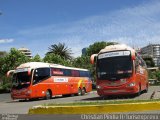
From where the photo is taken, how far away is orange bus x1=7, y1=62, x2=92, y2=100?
31.6m

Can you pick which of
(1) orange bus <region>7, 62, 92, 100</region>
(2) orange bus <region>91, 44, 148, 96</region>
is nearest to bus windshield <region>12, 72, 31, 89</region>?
(1) orange bus <region>7, 62, 92, 100</region>

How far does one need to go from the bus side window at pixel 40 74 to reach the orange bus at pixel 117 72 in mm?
8950

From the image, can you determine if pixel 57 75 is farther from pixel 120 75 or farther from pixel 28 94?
pixel 120 75

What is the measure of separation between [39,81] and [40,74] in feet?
2.14

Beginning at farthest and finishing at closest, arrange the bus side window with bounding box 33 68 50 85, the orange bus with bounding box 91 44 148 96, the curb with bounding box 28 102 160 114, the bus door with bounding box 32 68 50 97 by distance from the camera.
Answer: the bus side window with bounding box 33 68 50 85, the bus door with bounding box 32 68 50 97, the orange bus with bounding box 91 44 148 96, the curb with bounding box 28 102 160 114

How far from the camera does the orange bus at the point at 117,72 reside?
→ 2338cm

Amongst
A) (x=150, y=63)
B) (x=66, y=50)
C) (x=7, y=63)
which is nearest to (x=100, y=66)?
(x=7, y=63)

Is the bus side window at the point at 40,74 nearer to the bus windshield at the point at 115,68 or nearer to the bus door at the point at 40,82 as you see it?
the bus door at the point at 40,82

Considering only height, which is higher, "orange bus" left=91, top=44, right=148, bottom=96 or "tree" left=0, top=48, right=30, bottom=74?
"tree" left=0, top=48, right=30, bottom=74

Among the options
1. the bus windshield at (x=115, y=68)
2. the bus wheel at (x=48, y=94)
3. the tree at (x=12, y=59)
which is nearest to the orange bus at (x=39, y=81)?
the bus wheel at (x=48, y=94)

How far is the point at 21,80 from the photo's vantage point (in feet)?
105

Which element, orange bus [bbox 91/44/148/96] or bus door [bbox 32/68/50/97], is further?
bus door [bbox 32/68/50/97]

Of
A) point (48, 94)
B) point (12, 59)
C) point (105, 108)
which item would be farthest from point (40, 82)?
point (12, 59)

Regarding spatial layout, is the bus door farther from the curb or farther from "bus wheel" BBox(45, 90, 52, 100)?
the curb
